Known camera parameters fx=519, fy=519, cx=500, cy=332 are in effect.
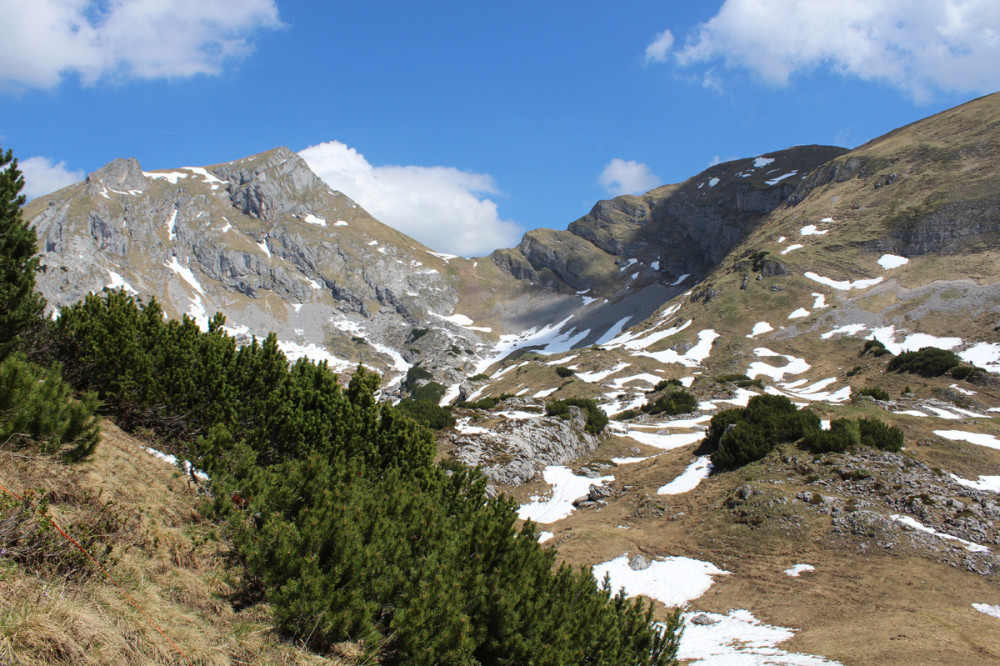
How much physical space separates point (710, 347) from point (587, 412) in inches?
1791

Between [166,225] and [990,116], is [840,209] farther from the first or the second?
[166,225]

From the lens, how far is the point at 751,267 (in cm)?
9481

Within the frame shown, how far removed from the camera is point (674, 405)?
42469 millimetres

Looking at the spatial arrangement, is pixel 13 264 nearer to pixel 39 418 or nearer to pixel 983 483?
pixel 39 418

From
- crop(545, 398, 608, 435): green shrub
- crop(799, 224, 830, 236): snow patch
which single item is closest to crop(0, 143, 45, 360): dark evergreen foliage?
crop(545, 398, 608, 435): green shrub

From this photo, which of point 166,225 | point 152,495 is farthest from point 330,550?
point 166,225

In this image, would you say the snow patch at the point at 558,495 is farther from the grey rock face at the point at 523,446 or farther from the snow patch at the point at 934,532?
the snow patch at the point at 934,532

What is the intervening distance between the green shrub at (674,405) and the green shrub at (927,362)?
70.3 ft

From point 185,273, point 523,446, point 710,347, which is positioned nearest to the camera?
point 523,446

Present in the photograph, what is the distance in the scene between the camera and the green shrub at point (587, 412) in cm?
3456

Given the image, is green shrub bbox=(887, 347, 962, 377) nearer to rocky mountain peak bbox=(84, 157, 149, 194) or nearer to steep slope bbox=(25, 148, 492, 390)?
steep slope bbox=(25, 148, 492, 390)

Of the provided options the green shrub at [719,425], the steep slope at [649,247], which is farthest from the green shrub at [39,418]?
the steep slope at [649,247]

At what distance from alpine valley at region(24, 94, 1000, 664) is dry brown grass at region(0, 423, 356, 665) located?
2.73 meters

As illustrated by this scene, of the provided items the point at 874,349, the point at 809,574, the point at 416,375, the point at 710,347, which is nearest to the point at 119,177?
the point at 416,375
